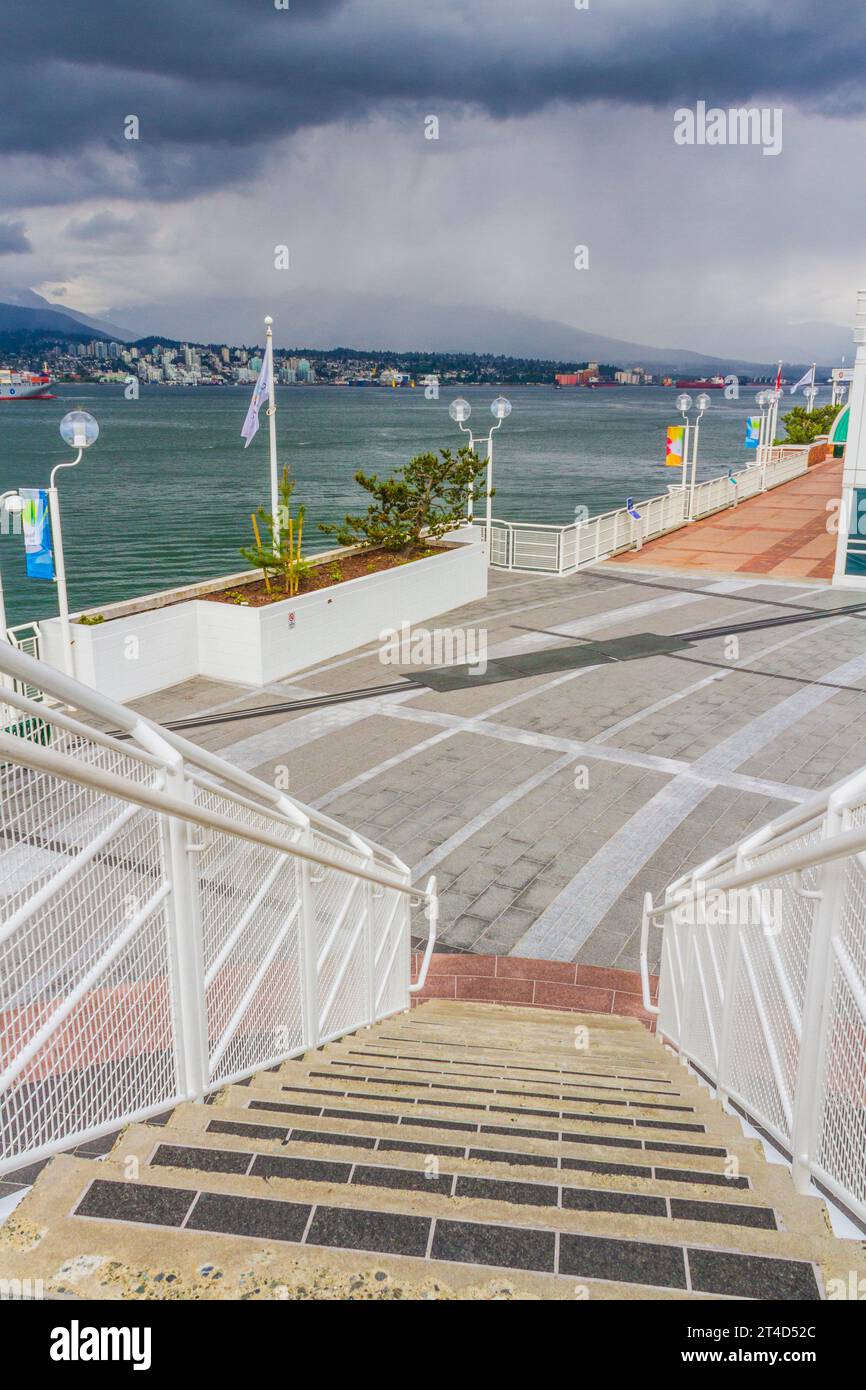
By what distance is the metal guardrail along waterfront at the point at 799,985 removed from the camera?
3.03 metres

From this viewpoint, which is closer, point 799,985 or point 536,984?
point 799,985

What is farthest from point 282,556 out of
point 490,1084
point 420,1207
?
point 420,1207

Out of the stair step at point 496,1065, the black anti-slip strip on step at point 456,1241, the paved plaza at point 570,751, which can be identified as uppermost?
the black anti-slip strip on step at point 456,1241

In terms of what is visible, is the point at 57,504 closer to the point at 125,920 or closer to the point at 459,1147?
the point at 125,920

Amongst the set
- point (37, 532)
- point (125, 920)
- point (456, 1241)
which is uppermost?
point (37, 532)

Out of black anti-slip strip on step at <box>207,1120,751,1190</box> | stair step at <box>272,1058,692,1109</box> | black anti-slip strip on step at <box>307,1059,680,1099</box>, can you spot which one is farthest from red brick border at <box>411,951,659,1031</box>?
black anti-slip strip on step at <box>207,1120,751,1190</box>

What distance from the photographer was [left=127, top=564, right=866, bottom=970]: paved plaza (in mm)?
10141

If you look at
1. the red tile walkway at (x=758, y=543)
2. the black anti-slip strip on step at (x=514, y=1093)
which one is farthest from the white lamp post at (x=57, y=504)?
the red tile walkway at (x=758, y=543)

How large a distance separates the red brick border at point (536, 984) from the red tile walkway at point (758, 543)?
18.4 meters

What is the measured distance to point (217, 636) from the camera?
1678 cm

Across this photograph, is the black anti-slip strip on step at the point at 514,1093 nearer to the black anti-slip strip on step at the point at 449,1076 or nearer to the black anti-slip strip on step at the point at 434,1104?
the black anti-slip strip on step at the point at 449,1076

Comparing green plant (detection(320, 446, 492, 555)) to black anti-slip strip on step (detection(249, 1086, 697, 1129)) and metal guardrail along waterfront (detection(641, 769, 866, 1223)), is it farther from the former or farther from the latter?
black anti-slip strip on step (detection(249, 1086, 697, 1129))

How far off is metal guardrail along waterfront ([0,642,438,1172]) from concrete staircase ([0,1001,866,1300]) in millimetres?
238

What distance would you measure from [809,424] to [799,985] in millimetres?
58440
